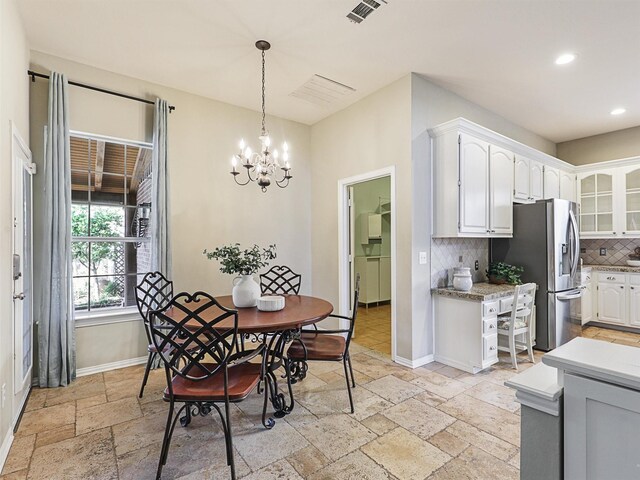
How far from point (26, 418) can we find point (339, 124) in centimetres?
434

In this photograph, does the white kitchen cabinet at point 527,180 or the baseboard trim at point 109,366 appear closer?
the baseboard trim at point 109,366

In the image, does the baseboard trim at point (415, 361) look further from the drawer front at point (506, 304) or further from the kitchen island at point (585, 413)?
the kitchen island at point (585, 413)

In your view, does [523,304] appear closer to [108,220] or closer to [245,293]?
[245,293]

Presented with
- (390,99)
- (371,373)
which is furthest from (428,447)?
(390,99)

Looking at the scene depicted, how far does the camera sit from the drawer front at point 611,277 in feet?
15.8

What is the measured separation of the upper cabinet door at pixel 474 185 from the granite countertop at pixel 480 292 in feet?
2.10

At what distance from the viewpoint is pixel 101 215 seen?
3572mm

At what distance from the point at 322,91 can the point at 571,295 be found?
12.8ft

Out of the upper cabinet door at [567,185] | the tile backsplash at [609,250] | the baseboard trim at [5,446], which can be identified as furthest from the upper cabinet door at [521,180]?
the baseboard trim at [5,446]

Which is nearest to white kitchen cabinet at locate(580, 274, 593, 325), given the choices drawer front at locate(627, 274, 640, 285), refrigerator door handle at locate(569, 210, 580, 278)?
drawer front at locate(627, 274, 640, 285)

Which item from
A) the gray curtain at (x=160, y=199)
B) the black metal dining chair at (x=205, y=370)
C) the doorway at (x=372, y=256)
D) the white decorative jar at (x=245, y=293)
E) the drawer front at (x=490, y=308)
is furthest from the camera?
the doorway at (x=372, y=256)

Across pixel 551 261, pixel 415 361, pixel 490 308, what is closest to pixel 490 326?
pixel 490 308

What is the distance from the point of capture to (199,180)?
4.02m

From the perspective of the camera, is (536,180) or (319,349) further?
(536,180)
